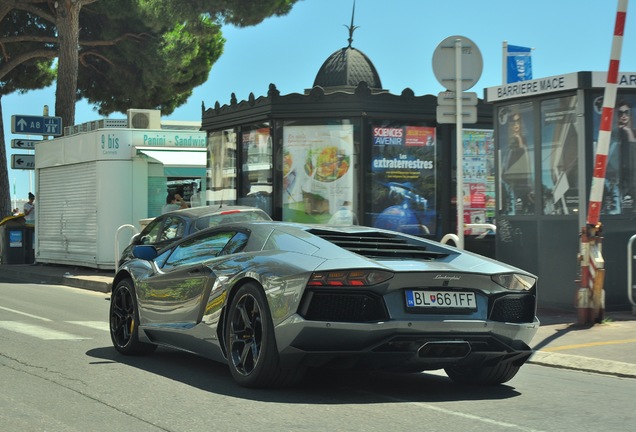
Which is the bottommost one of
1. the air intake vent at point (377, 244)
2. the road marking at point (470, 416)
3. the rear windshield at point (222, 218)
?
the road marking at point (470, 416)

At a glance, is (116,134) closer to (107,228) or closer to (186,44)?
(107,228)

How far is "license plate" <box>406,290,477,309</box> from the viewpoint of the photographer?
6473mm

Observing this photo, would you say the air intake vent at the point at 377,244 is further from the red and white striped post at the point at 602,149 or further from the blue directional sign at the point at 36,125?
the blue directional sign at the point at 36,125

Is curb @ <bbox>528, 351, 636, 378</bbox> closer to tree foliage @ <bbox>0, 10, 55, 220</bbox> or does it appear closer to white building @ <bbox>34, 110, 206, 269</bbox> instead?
white building @ <bbox>34, 110, 206, 269</bbox>

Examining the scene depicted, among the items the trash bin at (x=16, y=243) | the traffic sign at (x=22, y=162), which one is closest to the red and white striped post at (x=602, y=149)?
the trash bin at (x=16, y=243)

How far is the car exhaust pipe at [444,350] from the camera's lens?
253 inches

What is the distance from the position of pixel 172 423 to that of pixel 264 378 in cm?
104

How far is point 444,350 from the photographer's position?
653cm

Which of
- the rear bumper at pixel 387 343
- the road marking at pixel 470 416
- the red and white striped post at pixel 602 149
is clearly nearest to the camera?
the road marking at pixel 470 416

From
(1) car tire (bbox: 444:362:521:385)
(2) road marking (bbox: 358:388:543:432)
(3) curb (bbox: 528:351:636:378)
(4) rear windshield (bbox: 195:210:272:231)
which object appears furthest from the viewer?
(4) rear windshield (bbox: 195:210:272:231)

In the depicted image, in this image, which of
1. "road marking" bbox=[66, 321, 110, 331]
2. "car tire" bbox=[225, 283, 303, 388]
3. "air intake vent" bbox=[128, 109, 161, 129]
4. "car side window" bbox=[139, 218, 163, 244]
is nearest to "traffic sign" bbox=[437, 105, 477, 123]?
"road marking" bbox=[66, 321, 110, 331]

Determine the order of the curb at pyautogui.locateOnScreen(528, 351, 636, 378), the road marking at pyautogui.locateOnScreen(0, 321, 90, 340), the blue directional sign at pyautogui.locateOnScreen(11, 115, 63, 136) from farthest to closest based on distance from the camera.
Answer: the blue directional sign at pyautogui.locateOnScreen(11, 115, 63, 136) → the road marking at pyautogui.locateOnScreen(0, 321, 90, 340) → the curb at pyautogui.locateOnScreen(528, 351, 636, 378)

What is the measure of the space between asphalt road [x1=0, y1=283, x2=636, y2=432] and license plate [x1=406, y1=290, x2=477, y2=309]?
2.20ft

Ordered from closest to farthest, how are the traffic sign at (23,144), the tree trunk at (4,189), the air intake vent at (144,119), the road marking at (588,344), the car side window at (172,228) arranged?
1. the road marking at (588,344)
2. the car side window at (172,228)
3. the air intake vent at (144,119)
4. the traffic sign at (23,144)
5. the tree trunk at (4,189)
